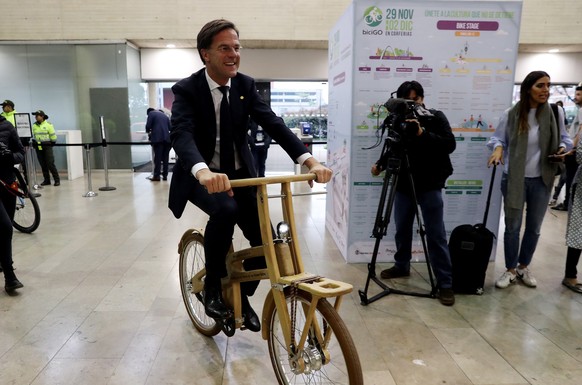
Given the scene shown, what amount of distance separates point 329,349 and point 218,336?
3.81 feet

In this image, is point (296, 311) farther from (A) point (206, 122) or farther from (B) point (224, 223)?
(A) point (206, 122)

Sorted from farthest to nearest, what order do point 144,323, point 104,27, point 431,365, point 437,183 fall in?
point 104,27 → point 437,183 → point 144,323 → point 431,365

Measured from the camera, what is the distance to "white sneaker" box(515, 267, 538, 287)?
348 centimetres

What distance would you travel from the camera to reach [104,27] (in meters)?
10.1

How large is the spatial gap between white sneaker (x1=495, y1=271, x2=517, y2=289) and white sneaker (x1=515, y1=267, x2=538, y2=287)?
0.06 metres

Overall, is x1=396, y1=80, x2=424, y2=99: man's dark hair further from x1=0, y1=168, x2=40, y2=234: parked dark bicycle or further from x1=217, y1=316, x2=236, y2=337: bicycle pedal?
x1=0, y1=168, x2=40, y2=234: parked dark bicycle

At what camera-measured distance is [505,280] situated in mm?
3486

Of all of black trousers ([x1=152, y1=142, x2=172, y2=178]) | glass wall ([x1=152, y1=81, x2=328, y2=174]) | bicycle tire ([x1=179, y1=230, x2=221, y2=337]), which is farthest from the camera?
glass wall ([x1=152, y1=81, x2=328, y2=174])

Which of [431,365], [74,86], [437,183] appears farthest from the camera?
[74,86]

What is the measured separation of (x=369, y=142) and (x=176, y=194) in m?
2.08

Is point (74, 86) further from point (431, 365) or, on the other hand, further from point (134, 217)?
point (431, 365)

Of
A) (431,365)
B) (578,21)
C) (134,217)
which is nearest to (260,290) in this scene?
(431,365)

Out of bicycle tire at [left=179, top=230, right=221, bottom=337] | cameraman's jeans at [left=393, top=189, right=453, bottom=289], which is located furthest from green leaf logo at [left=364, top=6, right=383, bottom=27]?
bicycle tire at [left=179, top=230, right=221, bottom=337]

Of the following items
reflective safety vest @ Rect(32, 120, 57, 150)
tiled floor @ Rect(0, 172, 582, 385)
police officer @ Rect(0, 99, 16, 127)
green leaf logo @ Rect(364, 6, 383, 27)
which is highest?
green leaf logo @ Rect(364, 6, 383, 27)
